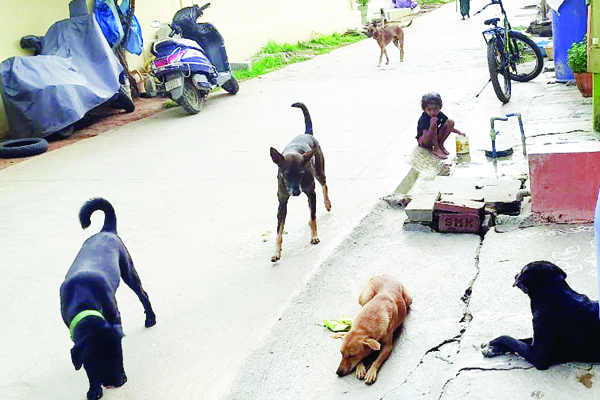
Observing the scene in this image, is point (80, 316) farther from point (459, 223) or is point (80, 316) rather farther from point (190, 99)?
point (190, 99)

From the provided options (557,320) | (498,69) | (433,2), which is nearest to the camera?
(557,320)

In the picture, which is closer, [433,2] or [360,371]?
[360,371]

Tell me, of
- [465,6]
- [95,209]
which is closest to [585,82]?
[95,209]

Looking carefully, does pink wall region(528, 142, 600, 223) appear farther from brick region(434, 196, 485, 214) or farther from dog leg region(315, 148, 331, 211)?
dog leg region(315, 148, 331, 211)

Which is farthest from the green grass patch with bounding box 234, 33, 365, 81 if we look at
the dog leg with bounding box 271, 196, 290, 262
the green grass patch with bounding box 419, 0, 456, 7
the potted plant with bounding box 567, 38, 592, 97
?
the green grass patch with bounding box 419, 0, 456, 7

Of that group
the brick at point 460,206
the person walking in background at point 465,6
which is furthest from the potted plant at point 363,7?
the brick at point 460,206

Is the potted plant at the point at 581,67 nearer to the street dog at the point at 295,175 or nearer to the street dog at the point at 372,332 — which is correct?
the street dog at the point at 295,175

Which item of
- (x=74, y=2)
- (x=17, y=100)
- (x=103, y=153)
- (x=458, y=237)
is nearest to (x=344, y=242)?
(x=458, y=237)

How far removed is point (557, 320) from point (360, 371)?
0.94 meters

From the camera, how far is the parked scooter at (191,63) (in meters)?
10.9

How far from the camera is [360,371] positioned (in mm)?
3455

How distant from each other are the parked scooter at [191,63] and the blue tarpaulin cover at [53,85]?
94 cm

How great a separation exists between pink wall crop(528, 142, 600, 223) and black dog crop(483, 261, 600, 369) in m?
1.83

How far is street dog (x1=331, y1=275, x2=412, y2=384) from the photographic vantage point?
346 cm
